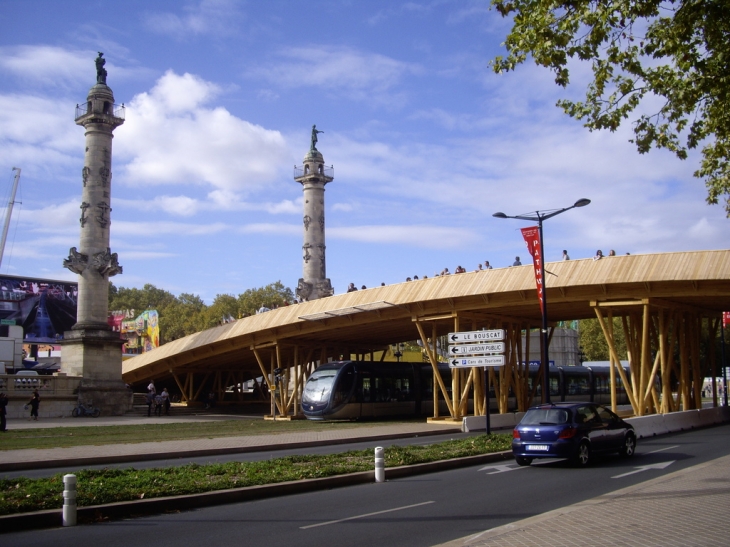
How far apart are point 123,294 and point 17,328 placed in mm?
71517

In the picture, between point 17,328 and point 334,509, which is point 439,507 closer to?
point 334,509

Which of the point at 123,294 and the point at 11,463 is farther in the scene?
the point at 123,294

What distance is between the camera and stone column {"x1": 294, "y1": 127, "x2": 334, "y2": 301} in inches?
2431

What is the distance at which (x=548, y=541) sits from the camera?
26.2 ft

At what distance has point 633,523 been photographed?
895 cm

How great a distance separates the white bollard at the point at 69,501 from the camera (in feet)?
32.2

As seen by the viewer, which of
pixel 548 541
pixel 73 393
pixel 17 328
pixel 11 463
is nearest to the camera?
pixel 548 541

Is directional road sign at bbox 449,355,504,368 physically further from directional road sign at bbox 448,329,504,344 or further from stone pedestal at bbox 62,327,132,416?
stone pedestal at bbox 62,327,132,416

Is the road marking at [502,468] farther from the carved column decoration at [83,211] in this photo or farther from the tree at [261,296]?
the tree at [261,296]

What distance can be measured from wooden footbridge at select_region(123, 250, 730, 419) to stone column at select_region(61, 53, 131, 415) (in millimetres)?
4216

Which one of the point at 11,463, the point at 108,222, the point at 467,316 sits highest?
the point at 108,222

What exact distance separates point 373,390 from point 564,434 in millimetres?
23917

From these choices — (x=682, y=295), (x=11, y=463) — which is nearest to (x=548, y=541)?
(x=11, y=463)

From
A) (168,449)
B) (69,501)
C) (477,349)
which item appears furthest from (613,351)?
(69,501)
